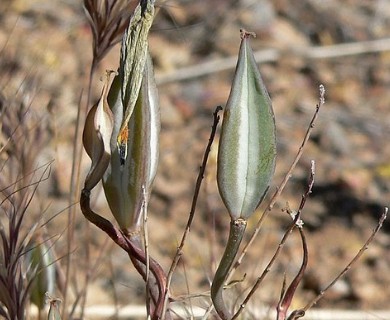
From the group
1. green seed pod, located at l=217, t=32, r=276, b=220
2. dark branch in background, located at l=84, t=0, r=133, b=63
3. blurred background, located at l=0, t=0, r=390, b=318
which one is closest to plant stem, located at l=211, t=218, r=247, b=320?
green seed pod, located at l=217, t=32, r=276, b=220

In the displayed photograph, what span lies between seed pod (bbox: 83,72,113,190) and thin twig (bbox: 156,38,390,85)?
2.30m

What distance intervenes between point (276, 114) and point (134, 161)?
2335 millimetres

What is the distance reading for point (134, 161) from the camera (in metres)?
0.69

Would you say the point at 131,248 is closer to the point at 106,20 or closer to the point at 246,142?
the point at 246,142

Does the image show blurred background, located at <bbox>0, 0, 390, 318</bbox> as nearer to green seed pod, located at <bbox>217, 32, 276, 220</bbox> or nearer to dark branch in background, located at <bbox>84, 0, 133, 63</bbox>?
dark branch in background, located at <bbox>84, 0, 133, 63</bbox>

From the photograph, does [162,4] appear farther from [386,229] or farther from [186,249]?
[386,229]

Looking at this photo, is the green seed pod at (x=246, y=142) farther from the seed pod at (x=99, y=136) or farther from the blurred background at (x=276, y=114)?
the blurred background at (x=276, y=114)

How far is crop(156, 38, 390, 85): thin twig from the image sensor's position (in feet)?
9.96

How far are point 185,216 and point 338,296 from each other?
500mm

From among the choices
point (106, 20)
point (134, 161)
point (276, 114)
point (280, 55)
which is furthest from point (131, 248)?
point (280, 55)

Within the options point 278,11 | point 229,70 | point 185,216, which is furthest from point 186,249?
point 278,11

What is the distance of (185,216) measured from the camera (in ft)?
8.42

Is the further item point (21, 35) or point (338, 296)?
point (21, 35)

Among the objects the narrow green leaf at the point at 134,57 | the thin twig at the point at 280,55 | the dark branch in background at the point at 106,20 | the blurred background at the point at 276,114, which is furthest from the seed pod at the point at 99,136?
the thin twig at the point at 280,55
